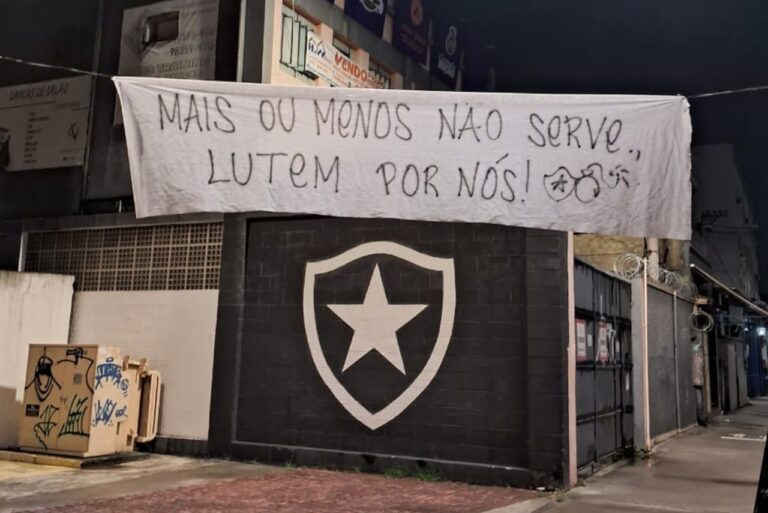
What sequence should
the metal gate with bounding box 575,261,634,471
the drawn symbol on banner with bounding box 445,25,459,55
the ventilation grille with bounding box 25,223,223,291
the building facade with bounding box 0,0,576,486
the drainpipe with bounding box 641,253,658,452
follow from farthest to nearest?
the drawn symbol on banner with bounding box 445,25,459,55
the drainpipe with bounding box 641,253,658,452
the ventilation grille with bounding box 25,223,223,291
the metal gate with bounding box 575,261,634,471
the building facade with bounding box 0,0,576,486

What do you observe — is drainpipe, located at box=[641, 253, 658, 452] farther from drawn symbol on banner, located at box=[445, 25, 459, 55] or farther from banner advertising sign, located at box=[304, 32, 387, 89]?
drawn symbol on banner, located at box=[445, 25, 459, 55]

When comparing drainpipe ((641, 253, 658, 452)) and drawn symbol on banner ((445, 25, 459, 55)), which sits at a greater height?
drawn symbol on banner ((445, 25, 459, 55))

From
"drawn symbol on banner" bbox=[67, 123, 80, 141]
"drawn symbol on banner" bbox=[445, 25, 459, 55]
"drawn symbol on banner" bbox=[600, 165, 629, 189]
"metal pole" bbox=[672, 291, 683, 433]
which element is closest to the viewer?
"drawn symbol on banner" bbox=[600, 165, 629, 189]

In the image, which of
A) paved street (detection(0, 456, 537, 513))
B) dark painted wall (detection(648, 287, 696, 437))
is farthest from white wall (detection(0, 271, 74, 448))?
dark painted wall (detection(648, 287, 696, 437))

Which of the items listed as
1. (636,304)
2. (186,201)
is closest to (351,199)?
(186,201)

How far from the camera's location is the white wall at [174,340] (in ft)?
37.1

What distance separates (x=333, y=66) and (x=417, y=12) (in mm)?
6775

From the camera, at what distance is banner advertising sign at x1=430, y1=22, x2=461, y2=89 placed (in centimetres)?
2448

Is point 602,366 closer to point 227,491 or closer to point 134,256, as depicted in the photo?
point 227,491

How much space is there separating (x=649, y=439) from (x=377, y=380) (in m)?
5.97

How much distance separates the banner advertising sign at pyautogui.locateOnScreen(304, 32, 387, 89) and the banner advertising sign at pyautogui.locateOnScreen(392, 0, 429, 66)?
2.49 meters

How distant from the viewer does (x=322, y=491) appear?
8562 millimetres

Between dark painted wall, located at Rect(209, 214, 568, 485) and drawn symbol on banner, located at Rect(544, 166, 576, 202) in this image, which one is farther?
dark painted wall, located at Rect(209, 214, 568, 485)

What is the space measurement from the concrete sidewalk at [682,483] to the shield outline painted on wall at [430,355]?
8.33 feet
